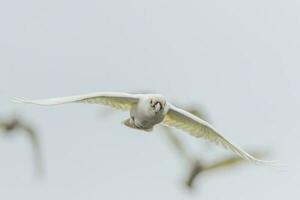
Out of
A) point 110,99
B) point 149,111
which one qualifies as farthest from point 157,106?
point 110,99

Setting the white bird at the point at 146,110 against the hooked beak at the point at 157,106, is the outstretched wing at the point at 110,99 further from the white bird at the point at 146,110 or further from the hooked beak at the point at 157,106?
the hooked beak at the point at 157,106

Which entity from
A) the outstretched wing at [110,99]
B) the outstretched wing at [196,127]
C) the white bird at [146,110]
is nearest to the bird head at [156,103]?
the white bird at [146,110]

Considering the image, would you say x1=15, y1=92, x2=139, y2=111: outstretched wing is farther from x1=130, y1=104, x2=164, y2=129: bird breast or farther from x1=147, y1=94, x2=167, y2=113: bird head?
x1=147, y1=94, x2=167, y2=113: bird head

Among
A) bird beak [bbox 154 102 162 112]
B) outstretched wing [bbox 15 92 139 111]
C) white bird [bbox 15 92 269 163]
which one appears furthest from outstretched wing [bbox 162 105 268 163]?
bird beak [bbox 154 102 162 112]

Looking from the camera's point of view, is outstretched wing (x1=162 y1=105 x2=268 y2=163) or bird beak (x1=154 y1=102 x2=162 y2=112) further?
outstretched wing (x1=162 y1=105 x2=268 y2=163)

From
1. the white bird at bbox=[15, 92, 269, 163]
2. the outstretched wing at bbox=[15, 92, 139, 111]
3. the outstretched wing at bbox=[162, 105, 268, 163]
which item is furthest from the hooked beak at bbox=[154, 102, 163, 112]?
the outstretched wing at bbox=[162, 105, 268, 163]

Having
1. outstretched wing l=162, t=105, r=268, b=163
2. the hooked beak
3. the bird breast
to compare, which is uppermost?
the hooked beak

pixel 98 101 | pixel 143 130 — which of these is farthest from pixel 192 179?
pixel 98 101

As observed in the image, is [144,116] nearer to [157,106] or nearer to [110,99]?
[157,106]

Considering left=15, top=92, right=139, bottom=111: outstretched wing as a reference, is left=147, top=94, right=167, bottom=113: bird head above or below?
above
